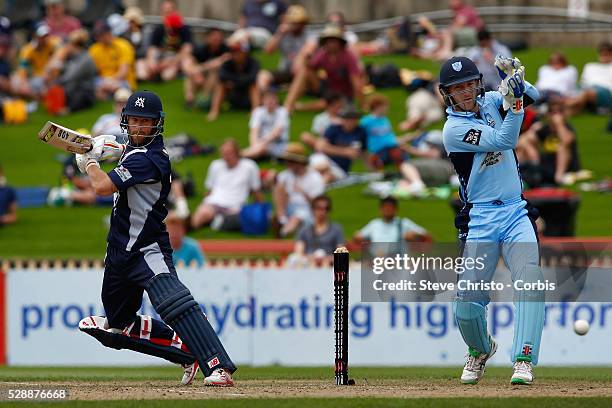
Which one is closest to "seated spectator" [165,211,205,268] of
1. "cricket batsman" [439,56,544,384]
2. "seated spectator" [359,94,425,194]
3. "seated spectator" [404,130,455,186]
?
"seated spectator" [359,94,425,194]

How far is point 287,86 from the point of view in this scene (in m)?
23.7

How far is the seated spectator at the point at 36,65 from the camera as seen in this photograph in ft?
78.5

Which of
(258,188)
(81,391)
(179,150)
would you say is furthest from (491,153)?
(179,150)

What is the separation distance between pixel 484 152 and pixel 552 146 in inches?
423

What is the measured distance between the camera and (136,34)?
25234mm

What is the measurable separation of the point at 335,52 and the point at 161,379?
11.7 m

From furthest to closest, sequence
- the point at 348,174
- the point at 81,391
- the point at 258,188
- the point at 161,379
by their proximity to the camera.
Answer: the point at 348,174
the point at 258,188
the point at 161,379
the point at 81,391

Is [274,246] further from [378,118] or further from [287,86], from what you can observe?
[287,86]

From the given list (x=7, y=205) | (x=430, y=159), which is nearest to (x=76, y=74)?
(x=7, y=205)

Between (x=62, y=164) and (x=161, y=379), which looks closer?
(x=161, y=379)

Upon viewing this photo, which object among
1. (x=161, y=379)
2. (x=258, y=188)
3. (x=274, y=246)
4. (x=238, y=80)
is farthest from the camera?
(x=238, y=80)

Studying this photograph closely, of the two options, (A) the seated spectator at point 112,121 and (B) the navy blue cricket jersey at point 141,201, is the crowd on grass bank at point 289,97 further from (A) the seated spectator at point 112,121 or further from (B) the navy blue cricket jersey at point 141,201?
(B) the navy blue cricket jersey at point 141,201

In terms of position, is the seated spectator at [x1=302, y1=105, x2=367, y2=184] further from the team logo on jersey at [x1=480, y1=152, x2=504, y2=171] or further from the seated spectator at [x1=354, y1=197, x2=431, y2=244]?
the team logo on jersey at [x1=480, y1=152, x2=504, y2=171]

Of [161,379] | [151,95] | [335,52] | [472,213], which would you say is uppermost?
[335,52]
